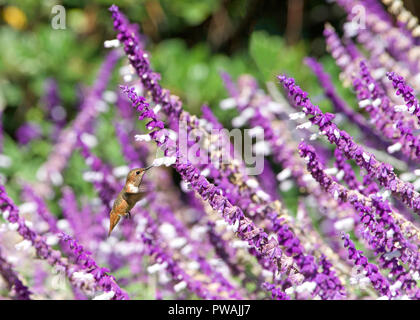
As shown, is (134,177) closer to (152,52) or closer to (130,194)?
(130,194)

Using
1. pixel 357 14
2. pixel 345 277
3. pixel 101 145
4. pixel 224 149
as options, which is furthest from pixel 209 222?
pixel 101 145

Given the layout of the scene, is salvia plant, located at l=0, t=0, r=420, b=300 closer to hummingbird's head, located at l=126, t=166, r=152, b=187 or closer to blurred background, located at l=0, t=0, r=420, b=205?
hummingbird's head, located at l=126, t=166, r=152, b=187

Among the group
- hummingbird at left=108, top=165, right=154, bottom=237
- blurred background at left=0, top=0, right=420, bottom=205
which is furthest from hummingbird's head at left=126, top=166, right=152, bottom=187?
blurred background at left=0, top=0, right=420, bottom=205

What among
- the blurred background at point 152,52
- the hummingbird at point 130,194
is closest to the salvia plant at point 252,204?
the hummingbird at point 130,194

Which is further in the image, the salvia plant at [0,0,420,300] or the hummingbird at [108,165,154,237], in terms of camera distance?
the hummingbird at [108,165,154,237]

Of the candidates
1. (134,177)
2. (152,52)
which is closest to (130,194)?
(134,177)

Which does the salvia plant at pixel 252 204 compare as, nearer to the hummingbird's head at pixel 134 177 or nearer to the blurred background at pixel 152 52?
the hummingbird's head at pixel 134 177
